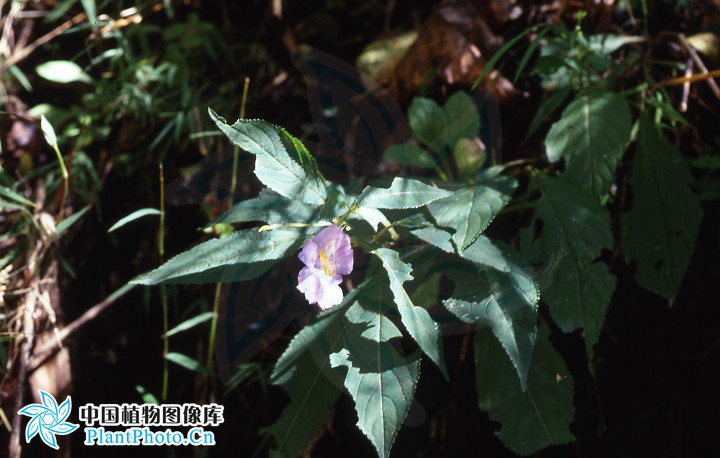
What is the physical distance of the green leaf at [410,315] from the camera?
3.28 ft

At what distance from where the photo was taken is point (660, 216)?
1.42 meters

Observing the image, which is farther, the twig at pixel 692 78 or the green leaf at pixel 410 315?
the twig at pixel 692 78

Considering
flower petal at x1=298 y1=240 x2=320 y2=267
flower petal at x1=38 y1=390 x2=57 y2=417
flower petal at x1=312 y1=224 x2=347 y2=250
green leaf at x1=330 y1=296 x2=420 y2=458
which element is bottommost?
flower petal at x1=38 y1=390 x2=57 y2=417

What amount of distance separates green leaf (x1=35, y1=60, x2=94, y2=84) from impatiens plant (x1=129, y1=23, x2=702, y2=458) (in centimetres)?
124

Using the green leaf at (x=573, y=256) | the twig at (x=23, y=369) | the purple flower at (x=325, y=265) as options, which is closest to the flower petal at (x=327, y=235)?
the purple flower at (x=325, y=265)

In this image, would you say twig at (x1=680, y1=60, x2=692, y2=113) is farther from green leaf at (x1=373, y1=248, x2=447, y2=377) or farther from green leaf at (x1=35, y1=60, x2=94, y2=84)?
green leaf at (x1=35, y1=60, x2=94, y2=84)

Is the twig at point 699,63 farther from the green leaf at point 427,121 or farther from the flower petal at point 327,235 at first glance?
the flower petal at point 327,235

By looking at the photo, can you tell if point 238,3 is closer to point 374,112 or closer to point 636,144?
point 374,112

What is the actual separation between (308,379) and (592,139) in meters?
0.88

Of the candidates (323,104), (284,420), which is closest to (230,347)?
(284,420)

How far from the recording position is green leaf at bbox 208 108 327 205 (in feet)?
3.23

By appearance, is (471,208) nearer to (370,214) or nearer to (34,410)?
(370,214)

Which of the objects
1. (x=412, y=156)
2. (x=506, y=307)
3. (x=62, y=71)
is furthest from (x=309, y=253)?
(x=62, y=71)

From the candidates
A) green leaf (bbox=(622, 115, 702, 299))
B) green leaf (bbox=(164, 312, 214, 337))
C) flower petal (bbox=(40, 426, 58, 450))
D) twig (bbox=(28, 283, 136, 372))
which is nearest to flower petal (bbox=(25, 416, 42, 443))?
flower petal (bbox=(40, 426, 58, 450))
